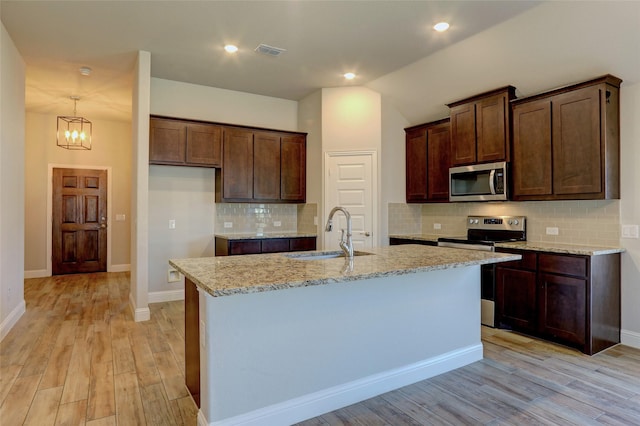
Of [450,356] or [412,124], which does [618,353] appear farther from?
[412,124]

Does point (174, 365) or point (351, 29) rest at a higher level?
point (351, 29)

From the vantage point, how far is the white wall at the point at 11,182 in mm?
3594

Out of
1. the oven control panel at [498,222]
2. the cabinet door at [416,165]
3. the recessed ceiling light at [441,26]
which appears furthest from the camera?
the cabinet door at [416,165]

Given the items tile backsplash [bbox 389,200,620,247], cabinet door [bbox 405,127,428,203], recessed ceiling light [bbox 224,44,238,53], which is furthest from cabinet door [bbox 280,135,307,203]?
recessed ceiling light [bbox 224,44,238,53]

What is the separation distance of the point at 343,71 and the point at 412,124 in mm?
1345

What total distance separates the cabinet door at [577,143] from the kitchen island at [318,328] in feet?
→ 4.74

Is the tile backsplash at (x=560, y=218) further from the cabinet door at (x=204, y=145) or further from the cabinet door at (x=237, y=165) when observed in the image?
the cabinet door at (x=204, y=145)

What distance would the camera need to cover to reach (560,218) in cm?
390

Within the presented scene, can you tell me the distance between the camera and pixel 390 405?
2.39m

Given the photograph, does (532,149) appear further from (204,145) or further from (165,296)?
(165,296)

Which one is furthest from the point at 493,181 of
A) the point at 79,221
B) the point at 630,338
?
the point at 79,221

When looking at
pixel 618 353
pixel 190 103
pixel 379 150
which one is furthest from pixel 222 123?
pixel 618 353

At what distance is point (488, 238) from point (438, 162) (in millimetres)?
1163

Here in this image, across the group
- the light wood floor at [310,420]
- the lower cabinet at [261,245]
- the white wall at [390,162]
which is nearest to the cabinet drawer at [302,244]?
the lower cabinet at [261,245]
